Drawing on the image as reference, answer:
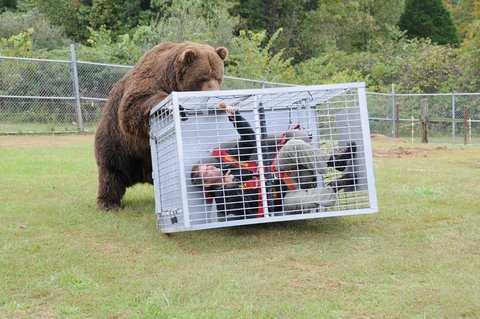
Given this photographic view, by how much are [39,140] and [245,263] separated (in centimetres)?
1118

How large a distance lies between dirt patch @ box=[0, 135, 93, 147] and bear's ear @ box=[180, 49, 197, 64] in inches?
319

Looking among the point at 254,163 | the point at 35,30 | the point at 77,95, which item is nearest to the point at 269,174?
the point at 254,163

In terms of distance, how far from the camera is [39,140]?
14.0 meters

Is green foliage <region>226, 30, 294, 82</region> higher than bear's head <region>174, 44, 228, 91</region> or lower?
higher

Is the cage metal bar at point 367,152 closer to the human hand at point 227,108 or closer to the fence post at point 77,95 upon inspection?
the human hand at point 227,108

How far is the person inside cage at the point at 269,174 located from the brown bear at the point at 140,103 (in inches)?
33.5

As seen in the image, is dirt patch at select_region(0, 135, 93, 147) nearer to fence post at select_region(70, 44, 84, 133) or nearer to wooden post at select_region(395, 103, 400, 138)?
fence post at select_region(70, 44, 84, 133)

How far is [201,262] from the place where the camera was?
13.2 feet

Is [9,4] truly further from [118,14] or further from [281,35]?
[281,35]

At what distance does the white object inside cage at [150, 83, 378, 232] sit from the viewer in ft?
15.0

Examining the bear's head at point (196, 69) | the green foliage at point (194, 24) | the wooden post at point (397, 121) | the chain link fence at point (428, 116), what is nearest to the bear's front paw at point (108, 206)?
the bear's head at point (196, 69)

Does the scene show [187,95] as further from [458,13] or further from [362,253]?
[458,13]

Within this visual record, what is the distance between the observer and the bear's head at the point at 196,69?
556cm

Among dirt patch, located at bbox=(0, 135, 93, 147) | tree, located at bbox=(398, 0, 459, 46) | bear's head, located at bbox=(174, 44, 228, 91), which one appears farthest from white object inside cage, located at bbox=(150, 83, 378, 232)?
tree, located at bbox=(398, 0, 459, 46)
